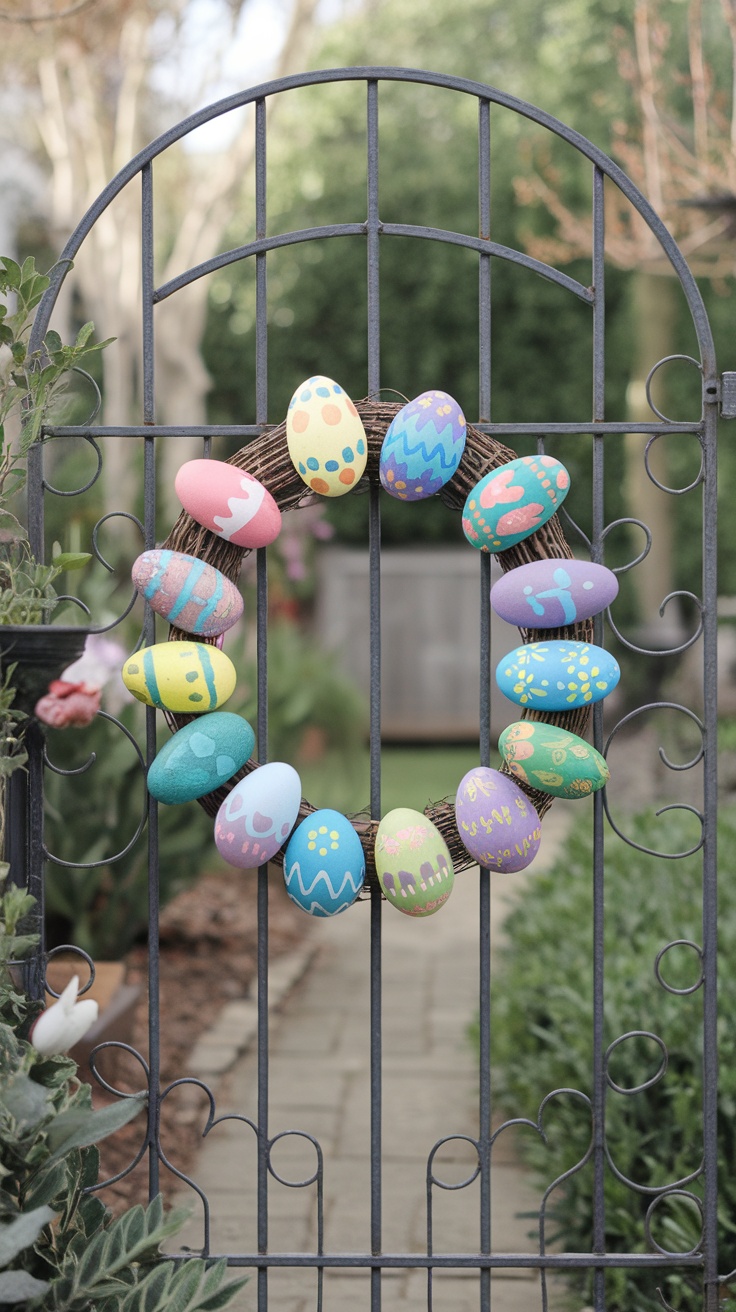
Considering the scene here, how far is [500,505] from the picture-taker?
2.05m

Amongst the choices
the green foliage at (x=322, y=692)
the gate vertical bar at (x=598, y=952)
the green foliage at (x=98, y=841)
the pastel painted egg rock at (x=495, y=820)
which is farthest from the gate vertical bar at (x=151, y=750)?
the green foliage at (x=322, y=692)

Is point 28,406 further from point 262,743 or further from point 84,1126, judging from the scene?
point 84,1126

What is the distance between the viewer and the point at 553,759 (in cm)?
205

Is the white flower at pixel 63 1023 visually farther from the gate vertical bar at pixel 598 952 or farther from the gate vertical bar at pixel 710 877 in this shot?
the gate vertical bar at pixel 710 877

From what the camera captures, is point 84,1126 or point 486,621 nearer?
point 84,1126

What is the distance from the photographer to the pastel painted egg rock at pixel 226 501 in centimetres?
204

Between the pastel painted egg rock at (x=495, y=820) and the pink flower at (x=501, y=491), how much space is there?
0.44m

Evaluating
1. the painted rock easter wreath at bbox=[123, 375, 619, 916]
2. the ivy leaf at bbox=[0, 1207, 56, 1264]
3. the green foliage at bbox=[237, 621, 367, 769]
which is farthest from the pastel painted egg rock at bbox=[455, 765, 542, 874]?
the green foliage at bbox=[237, 621, 367, 769]

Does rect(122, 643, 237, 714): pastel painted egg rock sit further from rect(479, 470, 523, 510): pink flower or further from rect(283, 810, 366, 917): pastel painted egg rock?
rect(479, 470, 523, 510): pink flower

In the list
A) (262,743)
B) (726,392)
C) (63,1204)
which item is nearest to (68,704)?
(262,743)

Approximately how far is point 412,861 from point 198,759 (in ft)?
1.27

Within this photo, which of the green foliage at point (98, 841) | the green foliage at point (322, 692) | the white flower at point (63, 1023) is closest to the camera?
the white flower at point (63, 1023)

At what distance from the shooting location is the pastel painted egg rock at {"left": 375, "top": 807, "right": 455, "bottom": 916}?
205cm

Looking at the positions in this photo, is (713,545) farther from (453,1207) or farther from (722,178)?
(722,178)
